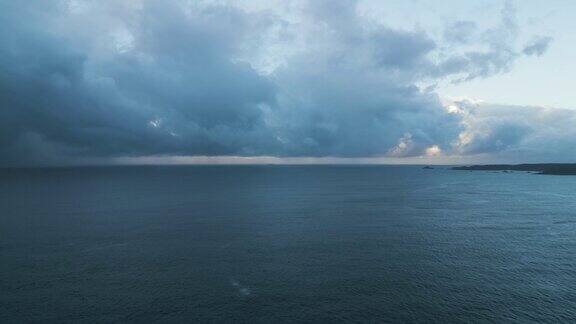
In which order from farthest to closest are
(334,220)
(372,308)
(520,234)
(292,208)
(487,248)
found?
(292,208), (334,220), (520,234), (487,248), (372,308)

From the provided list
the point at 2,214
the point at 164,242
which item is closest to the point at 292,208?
the point at 164,242

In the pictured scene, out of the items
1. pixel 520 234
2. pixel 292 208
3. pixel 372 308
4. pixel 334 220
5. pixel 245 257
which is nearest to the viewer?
pixel 372 308

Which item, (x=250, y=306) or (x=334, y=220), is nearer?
(x=250, y=306)

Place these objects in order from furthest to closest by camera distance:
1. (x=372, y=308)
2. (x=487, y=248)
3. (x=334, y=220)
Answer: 1. (x=334, y=220)
2. (x=487, y=248)
3. (x=372, y=308)

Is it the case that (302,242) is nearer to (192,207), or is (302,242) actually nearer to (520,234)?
(520,234)

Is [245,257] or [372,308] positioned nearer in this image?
Answer: [372,308]

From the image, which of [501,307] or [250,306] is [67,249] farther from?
[501,307]

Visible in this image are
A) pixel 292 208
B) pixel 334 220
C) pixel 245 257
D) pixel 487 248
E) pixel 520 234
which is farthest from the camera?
pixel 292 208

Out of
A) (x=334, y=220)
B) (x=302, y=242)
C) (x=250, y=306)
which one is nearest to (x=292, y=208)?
(x=334, y=220)
